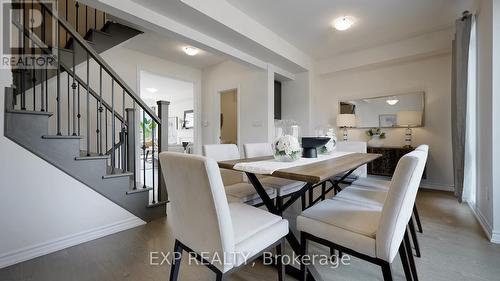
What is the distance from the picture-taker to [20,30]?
5.32 ft

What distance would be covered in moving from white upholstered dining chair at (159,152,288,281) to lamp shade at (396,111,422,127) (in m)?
3.61

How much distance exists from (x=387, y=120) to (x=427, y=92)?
0.74 meters

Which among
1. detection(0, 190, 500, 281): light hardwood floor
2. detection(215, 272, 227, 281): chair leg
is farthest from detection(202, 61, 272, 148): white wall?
detection(215, 272, 227, 281): chair leg

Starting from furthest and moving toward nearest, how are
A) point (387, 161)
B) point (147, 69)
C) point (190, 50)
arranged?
1. point (147, 69)
2. point (190, 50)
3. point (387, 161)

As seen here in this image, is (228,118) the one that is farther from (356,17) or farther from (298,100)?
(356,17)

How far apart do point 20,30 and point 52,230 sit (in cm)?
155

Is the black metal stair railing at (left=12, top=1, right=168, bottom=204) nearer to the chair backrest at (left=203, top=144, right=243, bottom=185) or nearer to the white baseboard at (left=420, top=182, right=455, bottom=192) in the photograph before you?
the chair backrest at (left=203, top=144, right=243, bottom=185)

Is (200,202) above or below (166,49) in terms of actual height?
below

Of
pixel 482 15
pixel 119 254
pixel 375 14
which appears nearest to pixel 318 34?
pixel 375 14

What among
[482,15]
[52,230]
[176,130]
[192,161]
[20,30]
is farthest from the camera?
[176,130]

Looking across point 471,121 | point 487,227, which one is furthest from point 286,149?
point 471,121

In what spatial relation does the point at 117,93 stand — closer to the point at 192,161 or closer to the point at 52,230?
the point at 52,230

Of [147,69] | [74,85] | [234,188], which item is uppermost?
[147,69]

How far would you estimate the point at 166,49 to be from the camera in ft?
13.5
